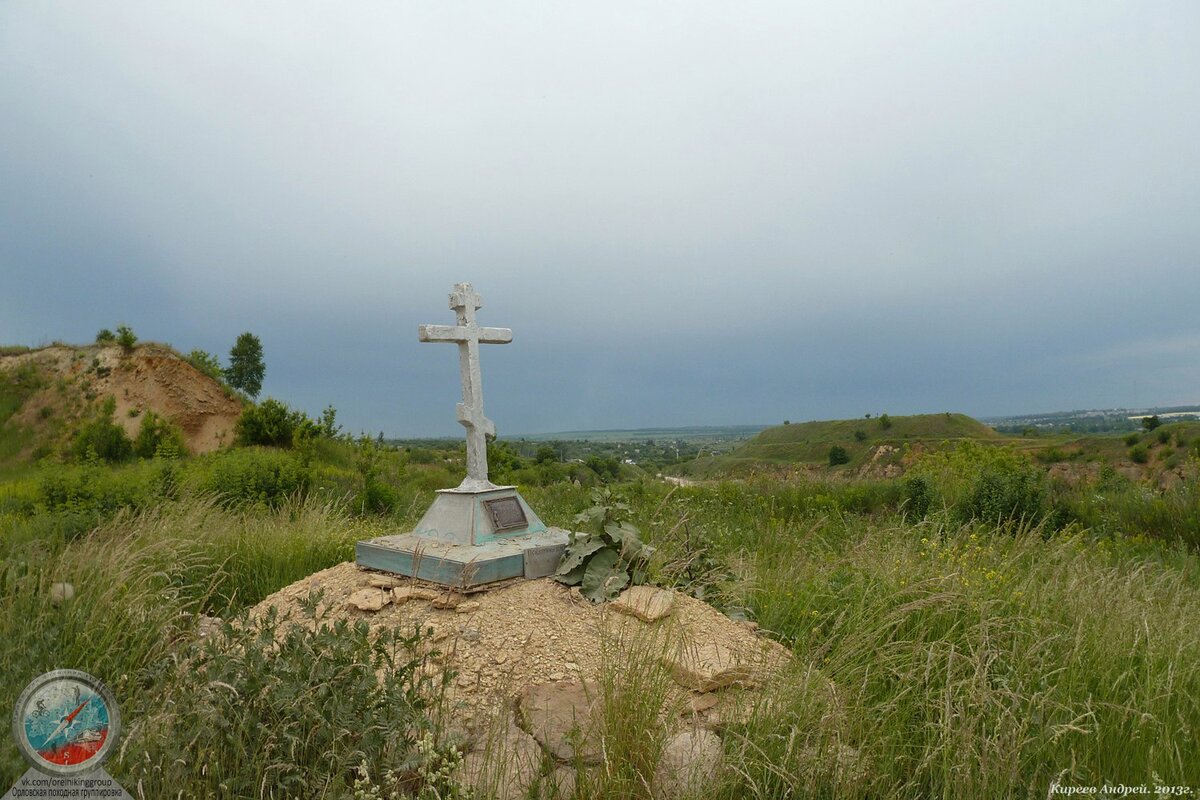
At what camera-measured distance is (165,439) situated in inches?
747

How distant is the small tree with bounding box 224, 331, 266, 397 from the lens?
35.1 meters

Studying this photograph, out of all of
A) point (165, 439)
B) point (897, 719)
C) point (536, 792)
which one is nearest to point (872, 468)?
point (897, 719)

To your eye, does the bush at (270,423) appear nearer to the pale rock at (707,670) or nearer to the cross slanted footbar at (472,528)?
the cross slanted footbar at (472,528)

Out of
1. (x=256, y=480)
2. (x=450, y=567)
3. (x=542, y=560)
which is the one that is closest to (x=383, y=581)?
(x=450, y=567)

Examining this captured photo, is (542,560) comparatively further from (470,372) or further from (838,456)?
(838,456)

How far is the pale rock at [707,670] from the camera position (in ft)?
11.2

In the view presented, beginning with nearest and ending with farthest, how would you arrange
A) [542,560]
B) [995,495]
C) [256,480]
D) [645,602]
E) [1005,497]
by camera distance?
1. [645,602]
2. [542,560]
3. [1005,497]
4. [995,495]
5. [256,480]

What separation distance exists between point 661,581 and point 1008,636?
1892mm

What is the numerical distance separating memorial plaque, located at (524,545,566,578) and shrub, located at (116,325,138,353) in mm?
23237

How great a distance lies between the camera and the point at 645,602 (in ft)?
13.6

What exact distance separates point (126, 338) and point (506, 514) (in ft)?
74.8

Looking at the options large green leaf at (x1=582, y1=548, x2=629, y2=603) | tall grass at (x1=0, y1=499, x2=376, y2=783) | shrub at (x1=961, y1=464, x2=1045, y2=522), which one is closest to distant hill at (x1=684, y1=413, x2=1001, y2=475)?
shrub at (x1=961, y1=464, x2=1045, y2=522)

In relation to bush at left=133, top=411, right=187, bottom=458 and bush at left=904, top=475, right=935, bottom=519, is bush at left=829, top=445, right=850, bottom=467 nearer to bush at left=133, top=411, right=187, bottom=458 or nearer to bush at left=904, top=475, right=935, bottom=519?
bush at left=904, top=475, right=935, bottom=519

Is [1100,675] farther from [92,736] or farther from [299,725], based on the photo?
[92,736]
